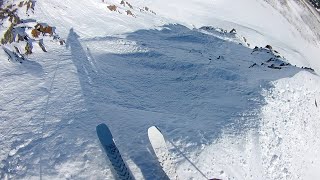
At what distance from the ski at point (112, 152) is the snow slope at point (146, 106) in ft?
0.74

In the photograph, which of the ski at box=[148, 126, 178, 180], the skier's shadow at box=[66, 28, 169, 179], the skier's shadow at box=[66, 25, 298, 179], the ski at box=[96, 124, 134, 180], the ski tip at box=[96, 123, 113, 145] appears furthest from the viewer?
the skier's shadow at box=[66, 25, 298, 179]

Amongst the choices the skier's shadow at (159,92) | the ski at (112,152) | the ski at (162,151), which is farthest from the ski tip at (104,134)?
the ski at (162,151)

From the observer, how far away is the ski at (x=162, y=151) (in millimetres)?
10127

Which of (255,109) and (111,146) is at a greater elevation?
(255,109)

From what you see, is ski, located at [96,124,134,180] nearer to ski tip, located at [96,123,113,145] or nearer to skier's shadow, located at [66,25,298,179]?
ski tip, located at [96,123,113,145]

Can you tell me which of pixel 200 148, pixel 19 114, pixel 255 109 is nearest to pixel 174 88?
pixel 255 109

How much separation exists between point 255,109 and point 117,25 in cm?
1398

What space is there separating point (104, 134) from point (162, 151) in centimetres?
196

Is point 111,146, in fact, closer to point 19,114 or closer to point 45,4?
point 19,114

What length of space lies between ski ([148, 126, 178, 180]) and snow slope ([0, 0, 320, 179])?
0.28 metres

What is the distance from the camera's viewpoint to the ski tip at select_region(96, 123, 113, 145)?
10.7 meters

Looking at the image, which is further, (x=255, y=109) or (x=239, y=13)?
(x=239, y=13)

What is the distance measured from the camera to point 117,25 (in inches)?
966

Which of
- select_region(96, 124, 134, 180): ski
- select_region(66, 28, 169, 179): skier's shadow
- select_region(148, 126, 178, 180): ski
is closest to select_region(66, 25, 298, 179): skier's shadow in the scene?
select_region(66, 28, 169, 179): skier's shadow
